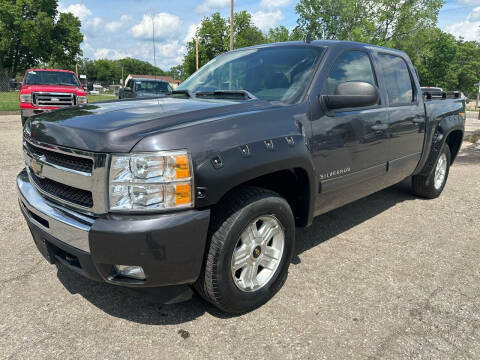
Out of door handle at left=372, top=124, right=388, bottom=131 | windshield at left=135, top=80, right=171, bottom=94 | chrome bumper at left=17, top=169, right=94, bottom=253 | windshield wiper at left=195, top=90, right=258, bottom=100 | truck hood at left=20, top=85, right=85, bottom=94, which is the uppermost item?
windshield at left=135, top=80, right=171, bottom=94

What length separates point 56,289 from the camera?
8.95 ft

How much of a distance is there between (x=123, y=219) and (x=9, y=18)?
52250 mm

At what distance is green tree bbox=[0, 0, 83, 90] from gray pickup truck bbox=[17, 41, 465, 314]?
49.6m

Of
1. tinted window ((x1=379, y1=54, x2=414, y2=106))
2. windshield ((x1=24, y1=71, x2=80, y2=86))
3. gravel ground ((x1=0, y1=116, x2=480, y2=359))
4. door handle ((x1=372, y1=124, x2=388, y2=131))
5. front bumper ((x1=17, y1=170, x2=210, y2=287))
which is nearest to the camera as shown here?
front bumper ((x1=17, y1=170, x2=210, y2=287))

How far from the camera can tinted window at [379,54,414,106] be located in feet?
12.5

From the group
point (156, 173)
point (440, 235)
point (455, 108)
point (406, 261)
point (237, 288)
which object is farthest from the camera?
point (455, 108)

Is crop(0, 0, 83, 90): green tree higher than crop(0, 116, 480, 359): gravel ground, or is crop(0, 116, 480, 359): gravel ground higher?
crop(0, 0, 83, 90): green tree

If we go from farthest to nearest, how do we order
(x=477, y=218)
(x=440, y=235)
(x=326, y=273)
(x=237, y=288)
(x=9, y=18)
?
(x=9, y=18), (x=477, y=218), (x=440, y=235), (x=326, y=273), (x=237, y=288)

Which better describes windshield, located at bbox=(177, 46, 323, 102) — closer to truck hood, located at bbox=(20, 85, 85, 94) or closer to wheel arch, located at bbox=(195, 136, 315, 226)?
wheel arch, located at bbox=(195, 136, 315, 226)

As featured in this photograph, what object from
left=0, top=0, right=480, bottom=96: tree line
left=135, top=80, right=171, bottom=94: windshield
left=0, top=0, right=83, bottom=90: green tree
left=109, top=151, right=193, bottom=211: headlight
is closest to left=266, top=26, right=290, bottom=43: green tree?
left=0, top=0, right=480, bottom=96: tree line

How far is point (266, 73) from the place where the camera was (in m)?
3.15

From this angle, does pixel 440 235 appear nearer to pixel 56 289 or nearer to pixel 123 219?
pixel 123 219

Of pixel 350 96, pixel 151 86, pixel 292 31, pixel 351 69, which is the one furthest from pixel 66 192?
pixel 292 31

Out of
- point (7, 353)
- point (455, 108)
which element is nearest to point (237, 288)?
point (7, 353)
